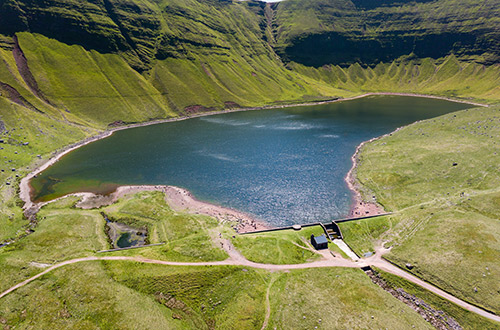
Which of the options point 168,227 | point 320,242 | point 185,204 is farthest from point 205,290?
point 185,204

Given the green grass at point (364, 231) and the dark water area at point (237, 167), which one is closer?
the green grass at point (364, 231)

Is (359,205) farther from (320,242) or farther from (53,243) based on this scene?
(53,243)

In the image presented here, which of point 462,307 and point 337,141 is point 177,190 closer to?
point 462,307

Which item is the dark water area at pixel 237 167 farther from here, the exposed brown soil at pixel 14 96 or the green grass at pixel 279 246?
the exposed brown soil at pixel 14 96

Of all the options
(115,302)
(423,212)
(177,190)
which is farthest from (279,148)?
(115,302)

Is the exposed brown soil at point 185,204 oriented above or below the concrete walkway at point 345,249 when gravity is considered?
below

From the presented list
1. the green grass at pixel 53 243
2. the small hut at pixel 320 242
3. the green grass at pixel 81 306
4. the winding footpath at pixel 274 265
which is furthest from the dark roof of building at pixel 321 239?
the green grass at pixel 53 243

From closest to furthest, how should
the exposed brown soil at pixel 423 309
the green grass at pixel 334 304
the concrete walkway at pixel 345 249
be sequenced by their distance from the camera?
the green grass at pixel 334 304, the exposed brown soil at pixel 423 309, the concrete walkway at pixel 345 249

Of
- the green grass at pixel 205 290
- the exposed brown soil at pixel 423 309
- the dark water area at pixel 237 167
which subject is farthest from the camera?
the dark water area at pixel 237 167
